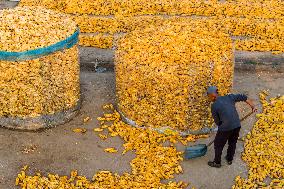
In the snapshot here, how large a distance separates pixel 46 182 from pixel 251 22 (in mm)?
6785

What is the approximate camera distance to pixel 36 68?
8.18 m

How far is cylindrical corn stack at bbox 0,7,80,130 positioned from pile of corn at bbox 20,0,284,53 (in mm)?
2615

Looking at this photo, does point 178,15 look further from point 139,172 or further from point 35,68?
point 139,172

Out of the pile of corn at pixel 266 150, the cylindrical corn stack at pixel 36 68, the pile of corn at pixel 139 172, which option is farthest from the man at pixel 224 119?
the cylindrical corn stack at pixel 36 68

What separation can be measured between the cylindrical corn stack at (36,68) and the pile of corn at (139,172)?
1.20 metres

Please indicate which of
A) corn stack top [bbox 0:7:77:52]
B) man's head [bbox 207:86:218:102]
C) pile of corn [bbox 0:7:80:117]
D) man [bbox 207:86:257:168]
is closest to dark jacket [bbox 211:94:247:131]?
man [bbox 207:86:257:168]

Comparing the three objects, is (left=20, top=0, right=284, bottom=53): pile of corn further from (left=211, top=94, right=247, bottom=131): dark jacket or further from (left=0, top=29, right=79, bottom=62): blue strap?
(left=211, top=94, right=247, bottom=131): dark jacket

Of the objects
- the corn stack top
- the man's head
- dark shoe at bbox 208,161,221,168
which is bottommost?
dark shoe at bbox 208,161,221,168

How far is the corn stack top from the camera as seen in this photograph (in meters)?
8.09

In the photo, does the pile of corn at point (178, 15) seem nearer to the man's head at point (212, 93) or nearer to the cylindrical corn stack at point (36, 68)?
the cylindrical corn stack at point (36, 68)

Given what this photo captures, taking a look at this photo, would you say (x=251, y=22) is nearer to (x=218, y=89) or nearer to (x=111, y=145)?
(x=218, y=89)

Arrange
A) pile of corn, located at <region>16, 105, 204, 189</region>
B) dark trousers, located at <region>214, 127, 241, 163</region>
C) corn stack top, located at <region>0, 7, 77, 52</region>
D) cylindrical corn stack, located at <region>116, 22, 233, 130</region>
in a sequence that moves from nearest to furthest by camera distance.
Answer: pile of corn, located at <region>16, 105, 204, 189</region> → dark trousers, located at <region>214, 127, 241, 163</region> → cylindrical corn stack, located at <region>116, 22, 233, 130</region> → corn stack top, located at <region>0, 7, 77, 52</region>

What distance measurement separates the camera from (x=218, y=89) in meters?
8.26

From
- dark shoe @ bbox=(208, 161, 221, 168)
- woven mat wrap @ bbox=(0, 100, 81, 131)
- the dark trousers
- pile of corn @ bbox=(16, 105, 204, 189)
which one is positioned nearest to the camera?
pile of corn @ bbox=(16, 105, 204, 189)
